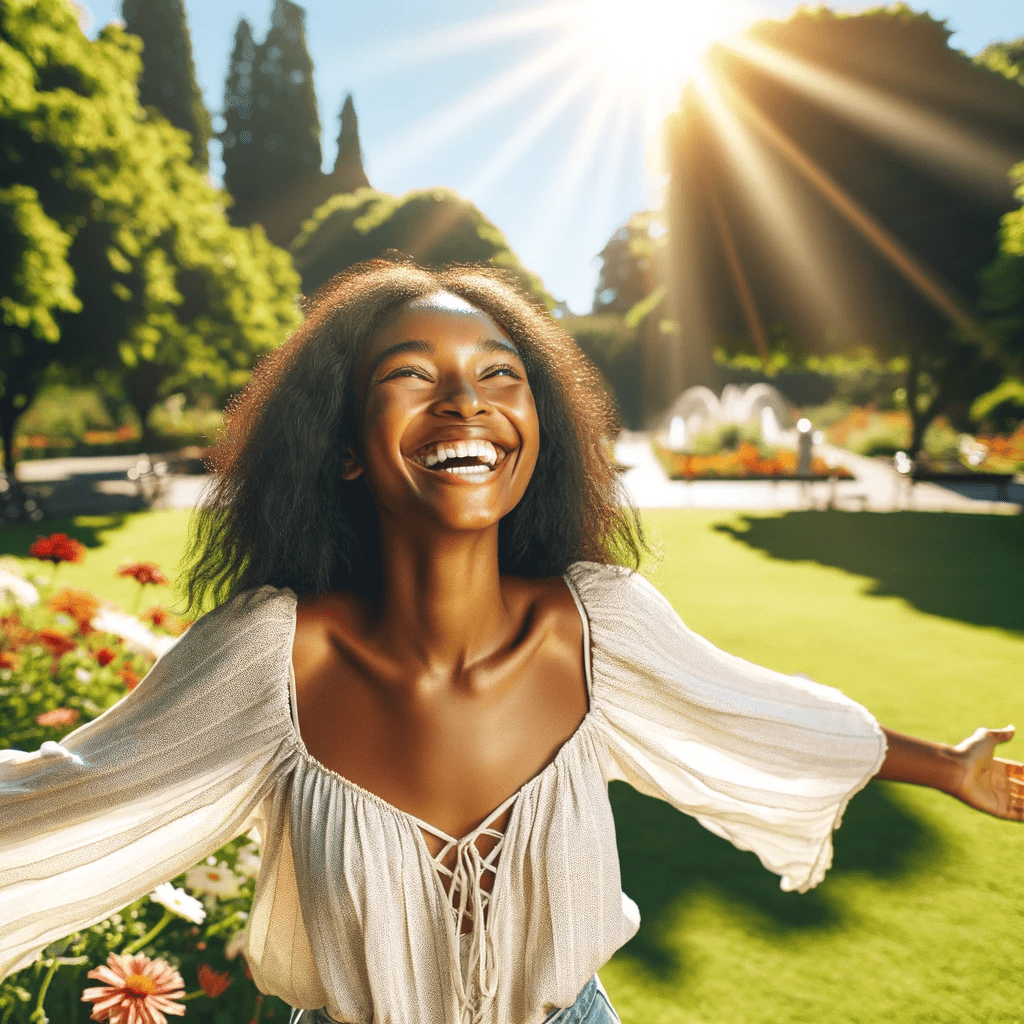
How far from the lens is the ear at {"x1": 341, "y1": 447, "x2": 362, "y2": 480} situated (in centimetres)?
159

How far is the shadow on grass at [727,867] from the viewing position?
3250 mm

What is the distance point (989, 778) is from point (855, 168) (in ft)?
56.5

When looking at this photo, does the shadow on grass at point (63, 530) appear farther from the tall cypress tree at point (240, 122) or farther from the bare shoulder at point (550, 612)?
the tall cypress tree at point (240, 122)

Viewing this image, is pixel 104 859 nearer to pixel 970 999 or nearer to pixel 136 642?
pixel 136 642

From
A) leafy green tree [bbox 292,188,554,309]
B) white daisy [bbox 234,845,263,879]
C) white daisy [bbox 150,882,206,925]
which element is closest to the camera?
white daisy [bbox 150,882,206,925]

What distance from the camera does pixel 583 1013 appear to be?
1565 millimetres

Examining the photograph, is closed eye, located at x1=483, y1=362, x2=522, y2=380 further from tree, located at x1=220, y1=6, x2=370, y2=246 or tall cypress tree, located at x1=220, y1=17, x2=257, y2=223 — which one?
tall cypress tree, located at x1=220, y1=17, x2=257, y2=223

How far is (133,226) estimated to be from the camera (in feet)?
48.9

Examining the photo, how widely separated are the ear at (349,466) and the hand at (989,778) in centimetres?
126

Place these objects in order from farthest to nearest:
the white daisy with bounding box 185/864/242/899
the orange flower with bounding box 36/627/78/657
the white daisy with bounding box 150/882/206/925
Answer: the orange flower with bounding box 36/627/78/657
the white daisy with bounding box 185/864/242/899
the white daisy with bounding box 150/882/206/925

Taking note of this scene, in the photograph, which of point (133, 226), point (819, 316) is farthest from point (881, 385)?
point (133, 226)

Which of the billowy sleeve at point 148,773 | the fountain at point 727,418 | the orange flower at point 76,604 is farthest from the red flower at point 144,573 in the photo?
the fountain at point 727,418

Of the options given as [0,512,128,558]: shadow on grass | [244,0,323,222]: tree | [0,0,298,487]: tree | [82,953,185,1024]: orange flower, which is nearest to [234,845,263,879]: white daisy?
[82,953,185,1024]: orange flower

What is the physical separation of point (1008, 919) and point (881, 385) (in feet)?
138
